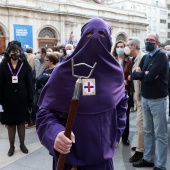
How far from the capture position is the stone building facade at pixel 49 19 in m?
22.1

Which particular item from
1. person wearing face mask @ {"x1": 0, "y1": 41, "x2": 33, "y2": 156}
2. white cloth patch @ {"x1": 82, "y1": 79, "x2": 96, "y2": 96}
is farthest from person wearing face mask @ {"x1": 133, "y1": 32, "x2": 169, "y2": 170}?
person wearing face mask @ {"x1": 0, "y1": 41, "x2": 33, "y2": 156}

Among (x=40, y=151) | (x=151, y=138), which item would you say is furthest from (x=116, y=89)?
(x=40, y=151)

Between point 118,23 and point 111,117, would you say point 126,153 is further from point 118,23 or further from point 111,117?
point 118,23

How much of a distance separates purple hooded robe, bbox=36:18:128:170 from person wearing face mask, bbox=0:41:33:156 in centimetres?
287

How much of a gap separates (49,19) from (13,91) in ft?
71.5

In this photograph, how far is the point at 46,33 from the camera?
1026 inches

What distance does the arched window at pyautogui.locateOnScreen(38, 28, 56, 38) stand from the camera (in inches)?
1005

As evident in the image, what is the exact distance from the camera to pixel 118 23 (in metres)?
32.2

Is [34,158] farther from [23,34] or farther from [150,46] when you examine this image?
[23,34]

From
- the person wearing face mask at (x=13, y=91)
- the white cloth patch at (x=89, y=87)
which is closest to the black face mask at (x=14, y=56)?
the person wearing face mask at (x=13, y=91)

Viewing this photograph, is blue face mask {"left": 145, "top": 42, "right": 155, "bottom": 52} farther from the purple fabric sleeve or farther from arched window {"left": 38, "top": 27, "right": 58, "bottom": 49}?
arched window {"left": 38, "top": 27, "right": 58, "bottom": 49}

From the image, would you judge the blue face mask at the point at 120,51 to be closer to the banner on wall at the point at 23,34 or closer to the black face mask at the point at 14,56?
the black face mask at the point at 14,56

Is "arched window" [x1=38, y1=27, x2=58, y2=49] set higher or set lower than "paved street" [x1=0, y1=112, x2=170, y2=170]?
higher

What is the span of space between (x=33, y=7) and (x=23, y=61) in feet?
65.8
